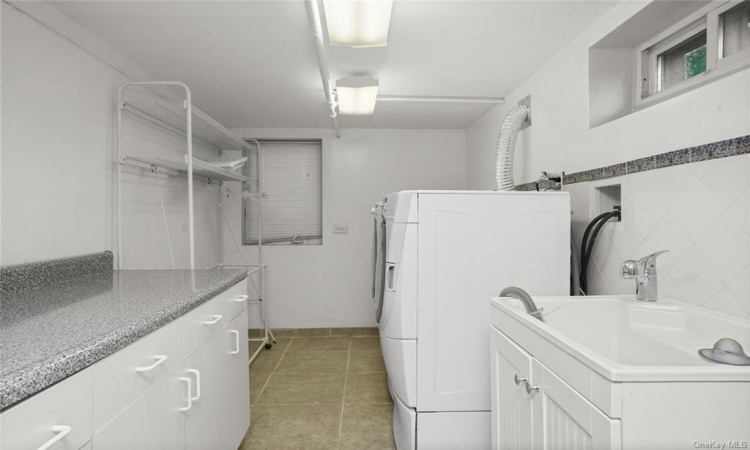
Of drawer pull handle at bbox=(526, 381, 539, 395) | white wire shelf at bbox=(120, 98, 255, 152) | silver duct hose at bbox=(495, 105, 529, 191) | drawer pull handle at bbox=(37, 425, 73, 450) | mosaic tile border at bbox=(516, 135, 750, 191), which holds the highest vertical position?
white wire shelf at bbox=(120, 98, 255, 152)

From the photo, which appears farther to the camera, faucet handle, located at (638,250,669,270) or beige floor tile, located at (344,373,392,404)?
beige floor tile, located at (344,373,392,404)

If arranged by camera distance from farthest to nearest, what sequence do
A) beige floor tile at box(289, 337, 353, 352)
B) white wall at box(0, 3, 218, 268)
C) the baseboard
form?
1. the baseboard
2. beige floor tile at box(289, 337, 353, 352)
3. white wall at box(0, 3, 218, 268)

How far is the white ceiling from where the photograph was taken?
1.67 metres

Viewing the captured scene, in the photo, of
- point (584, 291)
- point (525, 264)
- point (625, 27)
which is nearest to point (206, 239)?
point (525, 264)

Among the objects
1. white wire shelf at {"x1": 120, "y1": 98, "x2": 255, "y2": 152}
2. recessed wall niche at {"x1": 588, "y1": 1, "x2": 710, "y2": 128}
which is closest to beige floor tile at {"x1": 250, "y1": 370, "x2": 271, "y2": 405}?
white wire shelf at {"x1": 120, "y1": 98, "x2": 255, "y2": 152}

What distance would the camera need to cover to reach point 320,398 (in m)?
2.60

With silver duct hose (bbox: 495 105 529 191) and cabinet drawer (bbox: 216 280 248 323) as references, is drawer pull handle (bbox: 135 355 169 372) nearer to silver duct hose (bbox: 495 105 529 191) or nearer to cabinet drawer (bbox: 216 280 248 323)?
cabinet drawer (bbox: 216 280 248 323)

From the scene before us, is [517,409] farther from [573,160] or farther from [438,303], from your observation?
[573,160]

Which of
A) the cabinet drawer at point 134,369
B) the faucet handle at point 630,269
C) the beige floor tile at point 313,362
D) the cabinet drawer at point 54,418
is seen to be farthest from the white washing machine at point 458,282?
the beige floor tile at point 313,362

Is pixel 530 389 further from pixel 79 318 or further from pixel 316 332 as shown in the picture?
pixel 316 332

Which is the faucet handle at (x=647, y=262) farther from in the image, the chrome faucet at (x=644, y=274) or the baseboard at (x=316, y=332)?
the baseboard at (x=316, y=332)

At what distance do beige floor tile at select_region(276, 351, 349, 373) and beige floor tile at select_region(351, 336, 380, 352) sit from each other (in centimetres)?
18

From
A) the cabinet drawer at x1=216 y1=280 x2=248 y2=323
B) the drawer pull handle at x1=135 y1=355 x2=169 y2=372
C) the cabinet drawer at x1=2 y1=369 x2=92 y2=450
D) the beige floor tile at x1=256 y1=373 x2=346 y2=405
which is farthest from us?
the beige floor tile at x1=256 y1=373 x2=346 y2=405

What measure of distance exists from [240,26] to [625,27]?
174cm
